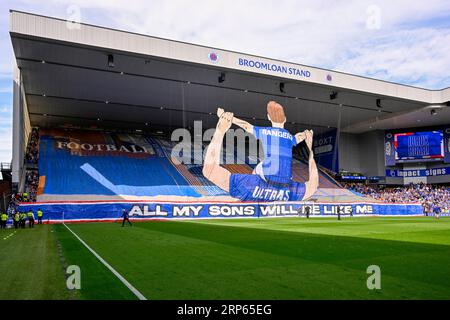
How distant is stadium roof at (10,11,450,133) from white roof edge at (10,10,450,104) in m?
0.07

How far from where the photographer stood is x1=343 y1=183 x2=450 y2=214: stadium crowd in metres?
54.1

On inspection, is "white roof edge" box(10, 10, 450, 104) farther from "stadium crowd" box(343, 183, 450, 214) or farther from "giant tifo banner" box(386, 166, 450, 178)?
"giant tifo banner" box(386, 166, 450, 178)

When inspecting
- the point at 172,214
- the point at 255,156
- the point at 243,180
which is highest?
the point at 255,156

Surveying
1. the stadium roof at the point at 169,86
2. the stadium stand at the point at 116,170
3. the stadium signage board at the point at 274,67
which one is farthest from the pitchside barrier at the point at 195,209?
the stadium signage board at the point at 274,67

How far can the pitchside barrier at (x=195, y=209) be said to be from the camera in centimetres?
3425

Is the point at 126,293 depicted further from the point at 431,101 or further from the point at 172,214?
the point at 431,101

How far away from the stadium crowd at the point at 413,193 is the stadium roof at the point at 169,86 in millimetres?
9473

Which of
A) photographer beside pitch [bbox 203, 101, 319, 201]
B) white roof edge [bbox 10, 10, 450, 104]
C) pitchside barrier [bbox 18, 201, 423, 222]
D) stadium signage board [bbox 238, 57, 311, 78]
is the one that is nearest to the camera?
white roof edge [bbox 10, 10, 450, 104]

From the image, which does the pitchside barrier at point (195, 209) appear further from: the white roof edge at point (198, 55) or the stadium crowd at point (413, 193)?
the white roof edge at point (198, 55)

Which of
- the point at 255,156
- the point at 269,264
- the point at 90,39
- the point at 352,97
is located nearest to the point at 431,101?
the point at 352,97

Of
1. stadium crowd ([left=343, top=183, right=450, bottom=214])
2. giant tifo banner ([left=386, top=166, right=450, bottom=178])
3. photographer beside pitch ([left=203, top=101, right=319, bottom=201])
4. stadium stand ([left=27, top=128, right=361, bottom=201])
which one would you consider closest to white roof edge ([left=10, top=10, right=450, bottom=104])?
photographer beside pitch ([left=203, top=101, right=319, bottom=201])

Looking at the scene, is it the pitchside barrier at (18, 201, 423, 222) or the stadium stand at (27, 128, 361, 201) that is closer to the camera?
the pitchside barrier at (18, 201, 423, 222)

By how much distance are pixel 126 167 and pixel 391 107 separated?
3327 centimetres
